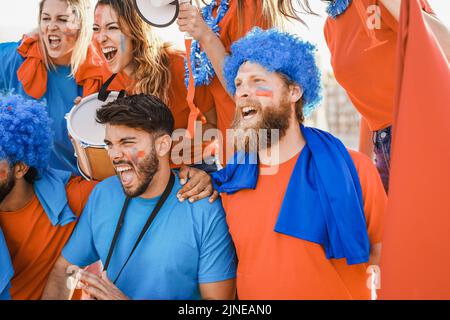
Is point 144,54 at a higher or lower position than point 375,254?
higher

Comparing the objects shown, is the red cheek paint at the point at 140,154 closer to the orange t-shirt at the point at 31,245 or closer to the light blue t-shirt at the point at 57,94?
the orange t-shirt at the point at 31,245

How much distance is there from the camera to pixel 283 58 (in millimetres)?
2576

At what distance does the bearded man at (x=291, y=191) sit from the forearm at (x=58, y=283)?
85 centimetres

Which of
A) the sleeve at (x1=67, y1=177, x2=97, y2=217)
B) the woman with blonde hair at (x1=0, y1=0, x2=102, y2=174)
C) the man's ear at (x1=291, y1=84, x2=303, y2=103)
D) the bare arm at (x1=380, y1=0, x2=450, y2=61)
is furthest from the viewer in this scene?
the woman with blonde hair at (x1=0, y1=0, x2=102, y2=174)

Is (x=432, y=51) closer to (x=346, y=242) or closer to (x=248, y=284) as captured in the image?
(x=346, y=242)

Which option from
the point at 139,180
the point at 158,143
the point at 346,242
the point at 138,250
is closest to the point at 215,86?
the point at 158,143

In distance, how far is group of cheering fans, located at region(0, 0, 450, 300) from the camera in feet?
7.79

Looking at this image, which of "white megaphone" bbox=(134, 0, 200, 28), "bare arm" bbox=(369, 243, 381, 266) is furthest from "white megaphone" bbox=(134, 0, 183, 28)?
"bare arm" bbox=(369, 243, 381, 266)

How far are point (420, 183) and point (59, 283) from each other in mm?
1743

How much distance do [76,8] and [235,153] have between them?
1.47 meters

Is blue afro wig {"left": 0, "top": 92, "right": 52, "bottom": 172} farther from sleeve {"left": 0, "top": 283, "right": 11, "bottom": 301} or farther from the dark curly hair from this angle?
sleeve {"left": 0, "top": 283, "right": 11, "bottom": 301}

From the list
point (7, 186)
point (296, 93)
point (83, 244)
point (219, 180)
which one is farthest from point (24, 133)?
point (296, 93)

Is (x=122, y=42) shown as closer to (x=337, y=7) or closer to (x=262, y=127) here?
(x=262, y=127)

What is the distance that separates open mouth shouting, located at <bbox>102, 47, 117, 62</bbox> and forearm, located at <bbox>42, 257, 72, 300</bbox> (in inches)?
45.1
